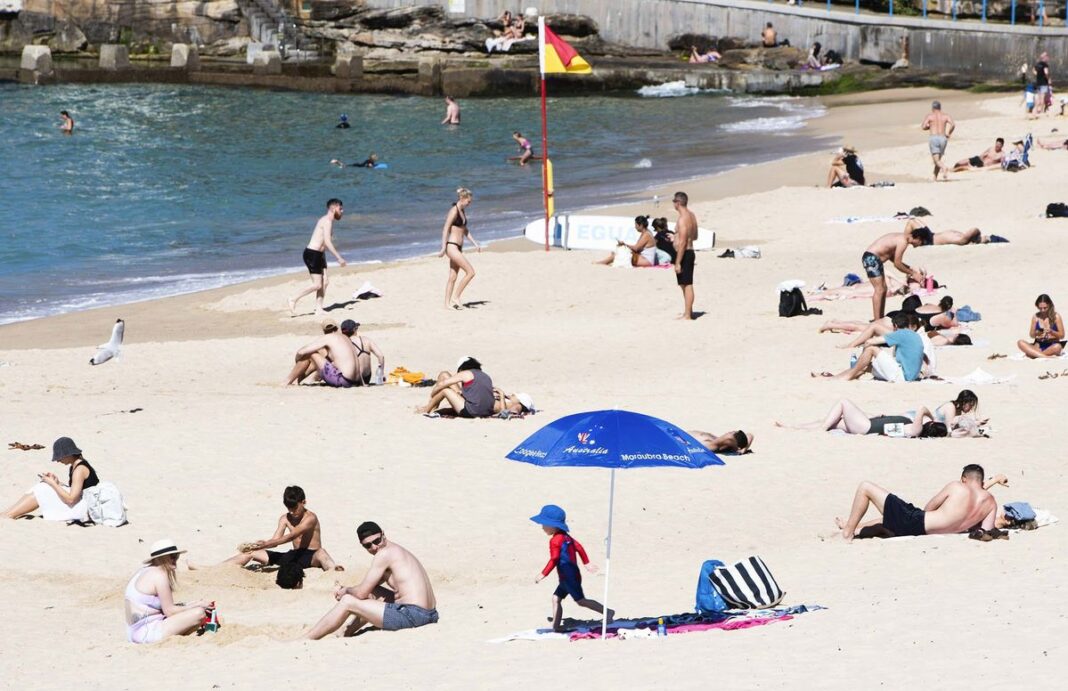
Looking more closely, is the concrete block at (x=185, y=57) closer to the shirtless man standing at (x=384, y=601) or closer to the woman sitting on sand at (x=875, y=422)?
the woman sitting on sand at (x=875, y=422)

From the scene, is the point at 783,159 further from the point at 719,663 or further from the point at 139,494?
the point at 719,663

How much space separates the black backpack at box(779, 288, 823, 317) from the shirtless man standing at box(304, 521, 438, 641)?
937 cm

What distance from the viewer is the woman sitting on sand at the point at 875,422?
13.0m

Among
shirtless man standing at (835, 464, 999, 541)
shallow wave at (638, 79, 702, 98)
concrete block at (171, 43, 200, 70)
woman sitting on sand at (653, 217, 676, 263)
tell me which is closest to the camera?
shirtless man standing at (835, 464, 999, 541)

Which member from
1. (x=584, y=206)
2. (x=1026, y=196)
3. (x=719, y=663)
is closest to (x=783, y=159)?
(x=584, y=206)

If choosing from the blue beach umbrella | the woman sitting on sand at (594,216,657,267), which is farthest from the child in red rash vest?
the woman sitting on sand at (594,216,657,267)

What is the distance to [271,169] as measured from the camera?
122 feet

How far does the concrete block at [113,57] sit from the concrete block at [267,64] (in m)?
5.31

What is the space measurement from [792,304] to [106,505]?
896cm

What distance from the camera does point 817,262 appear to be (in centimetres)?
2089

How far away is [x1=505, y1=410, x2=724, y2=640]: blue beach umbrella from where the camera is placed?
341 inches

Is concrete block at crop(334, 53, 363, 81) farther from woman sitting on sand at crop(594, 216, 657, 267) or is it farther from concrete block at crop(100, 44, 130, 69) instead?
woman sitting on sand at crop(594, 216, 657, 267)

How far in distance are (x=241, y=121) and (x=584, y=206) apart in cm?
2121

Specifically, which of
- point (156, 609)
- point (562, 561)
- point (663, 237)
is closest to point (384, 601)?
point (562, 561)
